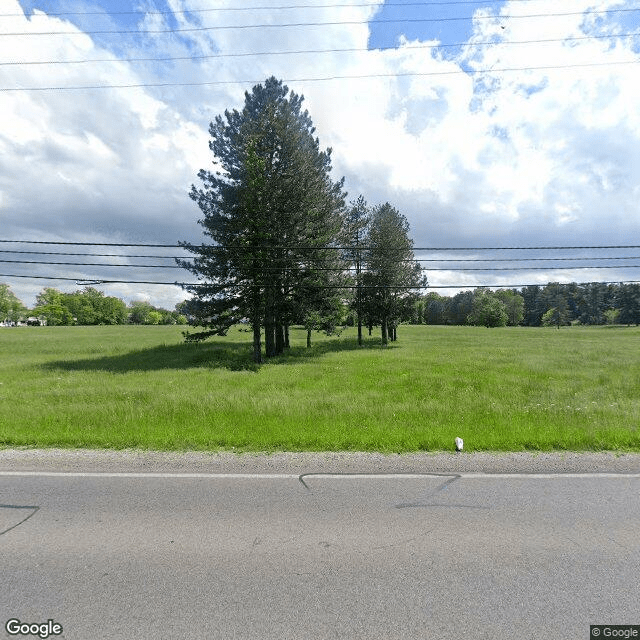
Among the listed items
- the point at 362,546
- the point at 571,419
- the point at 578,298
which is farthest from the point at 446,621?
the point at 578,298

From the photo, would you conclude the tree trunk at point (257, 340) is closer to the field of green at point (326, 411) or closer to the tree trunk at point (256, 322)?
the tree trunk at point (256, 322)

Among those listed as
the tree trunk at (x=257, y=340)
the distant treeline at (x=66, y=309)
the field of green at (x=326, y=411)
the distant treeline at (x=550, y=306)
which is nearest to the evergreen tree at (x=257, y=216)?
the tree trunk at (x=257, y=340)

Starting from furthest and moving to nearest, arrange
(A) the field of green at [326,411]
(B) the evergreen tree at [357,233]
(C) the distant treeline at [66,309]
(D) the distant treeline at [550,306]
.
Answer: (C) the distant treeline at [66,309], (D) the distant treeline at [550,306], (B) the evergreen tree at [357,233], (A) the field of green at [326,411]

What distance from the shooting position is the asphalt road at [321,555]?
2.44 metres

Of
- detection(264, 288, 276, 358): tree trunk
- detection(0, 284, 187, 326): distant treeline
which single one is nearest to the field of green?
detection(264, 288, 276, 358): tree trunk

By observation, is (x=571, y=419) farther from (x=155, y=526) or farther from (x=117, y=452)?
Result: (x=117, y=452)

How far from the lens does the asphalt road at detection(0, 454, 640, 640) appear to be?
244 centimetres

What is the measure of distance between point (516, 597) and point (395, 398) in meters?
7.44

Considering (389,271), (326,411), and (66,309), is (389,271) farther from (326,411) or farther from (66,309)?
(66,309)

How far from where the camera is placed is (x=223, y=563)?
303 cm

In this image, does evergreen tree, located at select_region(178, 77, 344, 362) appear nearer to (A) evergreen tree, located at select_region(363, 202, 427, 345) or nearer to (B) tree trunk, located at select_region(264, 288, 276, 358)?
(B) tree trunk, located at select_region(264, 288, 276, 358)

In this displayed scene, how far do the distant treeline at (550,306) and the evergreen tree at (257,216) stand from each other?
6705cm

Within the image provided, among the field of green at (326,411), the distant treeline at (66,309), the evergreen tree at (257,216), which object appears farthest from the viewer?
the distant treeline at (66,309)

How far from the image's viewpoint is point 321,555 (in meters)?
3.14
